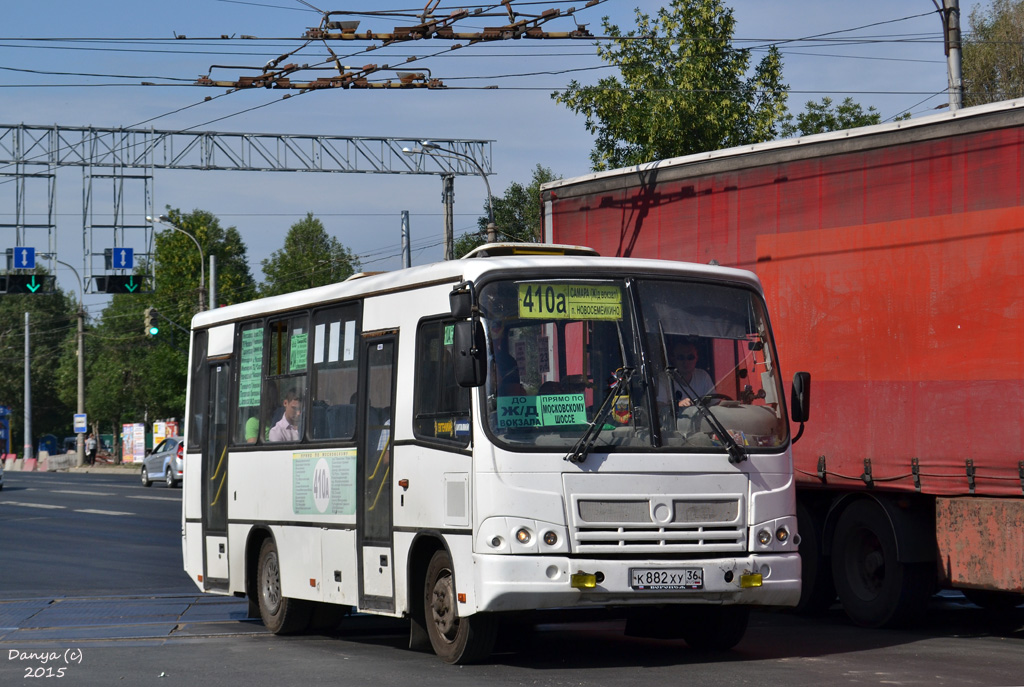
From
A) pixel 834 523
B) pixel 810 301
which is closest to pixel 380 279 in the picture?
pixel 810 301

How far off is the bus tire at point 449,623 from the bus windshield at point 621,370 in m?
1.10

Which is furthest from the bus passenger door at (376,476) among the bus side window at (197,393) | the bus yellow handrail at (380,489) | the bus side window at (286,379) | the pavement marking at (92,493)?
the pavement marking at (92,493)

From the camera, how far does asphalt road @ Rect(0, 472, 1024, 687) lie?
906cm

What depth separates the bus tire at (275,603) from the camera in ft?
39.4

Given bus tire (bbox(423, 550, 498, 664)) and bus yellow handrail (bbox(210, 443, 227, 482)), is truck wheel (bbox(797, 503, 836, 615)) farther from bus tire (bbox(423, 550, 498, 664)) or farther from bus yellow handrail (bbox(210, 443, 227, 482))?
bus yellow handrail (bbox(210, 443, 227, 482))

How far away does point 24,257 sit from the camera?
49312mm

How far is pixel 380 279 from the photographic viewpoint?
10930 millimetres

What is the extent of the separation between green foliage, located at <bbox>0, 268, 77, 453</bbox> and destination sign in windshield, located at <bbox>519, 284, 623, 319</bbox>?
10552cm

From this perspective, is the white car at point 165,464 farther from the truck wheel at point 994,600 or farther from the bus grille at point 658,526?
the bus grille at point 658,526

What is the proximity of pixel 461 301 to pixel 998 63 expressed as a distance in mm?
38507

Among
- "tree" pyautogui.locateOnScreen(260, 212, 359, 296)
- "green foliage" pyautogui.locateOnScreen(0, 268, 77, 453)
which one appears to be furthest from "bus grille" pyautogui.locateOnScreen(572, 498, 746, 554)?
"green foliage" pyautogui.locateOnScreen(0, 268, 77, 453)

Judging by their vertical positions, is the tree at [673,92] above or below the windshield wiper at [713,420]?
above

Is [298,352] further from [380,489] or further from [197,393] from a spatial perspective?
[197,393]

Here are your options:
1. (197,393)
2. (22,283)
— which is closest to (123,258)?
(22,283)
